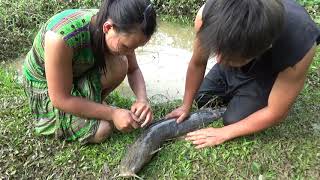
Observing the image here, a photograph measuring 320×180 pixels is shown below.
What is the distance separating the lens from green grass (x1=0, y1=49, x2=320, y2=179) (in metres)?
2.53

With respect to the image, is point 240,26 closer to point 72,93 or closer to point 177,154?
point 177,154

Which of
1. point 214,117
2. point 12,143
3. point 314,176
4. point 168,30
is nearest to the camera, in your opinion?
point 314,176

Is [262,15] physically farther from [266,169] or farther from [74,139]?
[74,139]

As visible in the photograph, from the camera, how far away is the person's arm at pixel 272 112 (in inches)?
93.5

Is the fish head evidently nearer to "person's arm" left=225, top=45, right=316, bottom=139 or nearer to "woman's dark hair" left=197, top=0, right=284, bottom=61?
"person's arm" left=225, top=45, right=316, bottom=139

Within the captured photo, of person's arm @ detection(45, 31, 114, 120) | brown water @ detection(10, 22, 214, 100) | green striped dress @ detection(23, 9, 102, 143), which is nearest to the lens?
person's arm @ detection(45, 31, 114, 120)

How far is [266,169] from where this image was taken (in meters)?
2.53

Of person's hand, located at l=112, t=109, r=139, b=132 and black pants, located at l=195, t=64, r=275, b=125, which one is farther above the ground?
person's hand, located at l=112, t=109, r=139, b=132

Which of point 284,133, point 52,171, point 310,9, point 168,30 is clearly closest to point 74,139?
point 52,171

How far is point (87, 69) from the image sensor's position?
2666mm

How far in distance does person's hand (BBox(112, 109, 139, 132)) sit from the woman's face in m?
0.38

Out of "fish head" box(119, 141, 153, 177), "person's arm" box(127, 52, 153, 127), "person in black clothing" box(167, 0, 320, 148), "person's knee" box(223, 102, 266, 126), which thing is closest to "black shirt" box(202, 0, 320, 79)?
"person in black clothing" box(167, 0, 320, 148)

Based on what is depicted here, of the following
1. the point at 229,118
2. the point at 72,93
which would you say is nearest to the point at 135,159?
the point at 72,93

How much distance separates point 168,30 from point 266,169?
6.43ft
